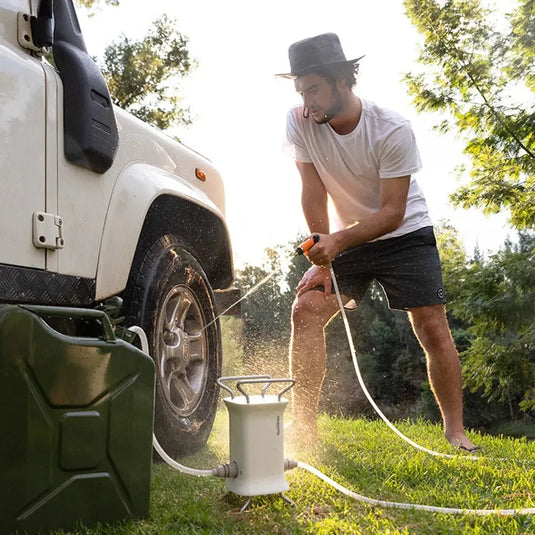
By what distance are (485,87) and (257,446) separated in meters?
10.1

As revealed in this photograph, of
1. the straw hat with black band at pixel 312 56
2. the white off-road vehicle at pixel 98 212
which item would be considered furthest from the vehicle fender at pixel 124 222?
the straw hat with black band at pixel 312 56

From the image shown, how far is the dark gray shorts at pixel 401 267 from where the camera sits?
3.84 m

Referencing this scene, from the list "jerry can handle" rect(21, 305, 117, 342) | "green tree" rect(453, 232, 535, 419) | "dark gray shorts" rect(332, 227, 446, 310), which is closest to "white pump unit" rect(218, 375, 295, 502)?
"jerry can handle" rect(21, 305, 117, 342)

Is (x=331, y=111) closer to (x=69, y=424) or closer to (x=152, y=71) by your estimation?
(x=69, y=424)

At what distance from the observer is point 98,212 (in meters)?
2.67

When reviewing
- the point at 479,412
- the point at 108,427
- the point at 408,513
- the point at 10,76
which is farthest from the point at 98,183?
the point at 479,412

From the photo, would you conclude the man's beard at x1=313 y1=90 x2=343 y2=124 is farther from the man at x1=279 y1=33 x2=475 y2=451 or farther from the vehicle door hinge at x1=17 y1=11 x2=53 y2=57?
the vehicle door hinge at x1=17 y1=11 x2=53 y2=57

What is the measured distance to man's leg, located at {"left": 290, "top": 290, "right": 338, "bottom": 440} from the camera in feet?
12.6

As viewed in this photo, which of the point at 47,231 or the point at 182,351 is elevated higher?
the point at 47,231

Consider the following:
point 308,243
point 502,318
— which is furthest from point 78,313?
point 502,318

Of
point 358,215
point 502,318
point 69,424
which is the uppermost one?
point 358,215

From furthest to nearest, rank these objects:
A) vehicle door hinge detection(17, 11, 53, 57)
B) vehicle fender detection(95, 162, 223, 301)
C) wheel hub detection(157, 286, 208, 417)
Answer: wheel hub detection(157, 286, 208, 417) < vehicle fender detection(95, 162, 223, 301) < vehicle door hinge detection(17, 11, 53, 57)

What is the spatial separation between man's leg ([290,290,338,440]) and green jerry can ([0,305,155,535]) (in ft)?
5.60

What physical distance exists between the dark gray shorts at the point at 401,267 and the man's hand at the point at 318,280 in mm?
105
